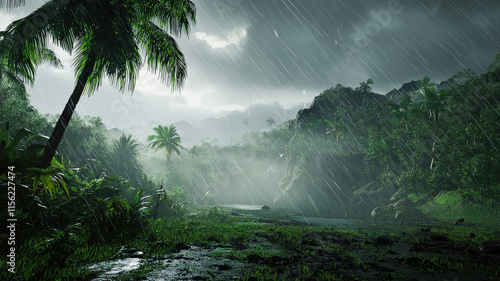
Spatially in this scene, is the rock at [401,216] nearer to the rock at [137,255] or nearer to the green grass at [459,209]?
the green grass at [459,209]

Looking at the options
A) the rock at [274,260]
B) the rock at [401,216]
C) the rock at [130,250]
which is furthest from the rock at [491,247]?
the rock at [401,216]

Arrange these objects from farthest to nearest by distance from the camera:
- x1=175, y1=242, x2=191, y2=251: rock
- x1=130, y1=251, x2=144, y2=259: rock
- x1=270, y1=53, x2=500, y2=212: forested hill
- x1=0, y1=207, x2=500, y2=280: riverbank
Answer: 1. x1=270, y1=53, x2=500, y2=212: forested hill
2. x1=175, y1=242, x2=191, y2=251: rock
3. x1=130, y1=251, x2=144, y2=259: rock
4. x1=0, y1=207, x2=500, y2=280: riverbank

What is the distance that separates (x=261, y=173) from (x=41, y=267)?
68954 mm

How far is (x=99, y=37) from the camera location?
274 inches

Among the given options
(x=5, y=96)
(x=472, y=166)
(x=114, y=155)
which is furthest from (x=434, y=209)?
(x=5, y=96)

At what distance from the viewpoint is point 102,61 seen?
742cm

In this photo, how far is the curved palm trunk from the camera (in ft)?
20.9

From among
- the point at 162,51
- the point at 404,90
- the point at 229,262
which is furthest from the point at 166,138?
the point at 404,90

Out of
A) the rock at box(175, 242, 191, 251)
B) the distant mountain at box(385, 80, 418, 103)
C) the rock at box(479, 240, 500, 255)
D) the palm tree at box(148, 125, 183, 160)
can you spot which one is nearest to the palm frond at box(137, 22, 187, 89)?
the rock at box(175, 242, 191, 251)

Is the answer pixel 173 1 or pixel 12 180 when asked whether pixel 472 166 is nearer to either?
pixel 173 1

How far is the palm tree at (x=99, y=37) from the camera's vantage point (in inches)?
239

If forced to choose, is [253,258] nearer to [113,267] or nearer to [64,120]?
[113,267]

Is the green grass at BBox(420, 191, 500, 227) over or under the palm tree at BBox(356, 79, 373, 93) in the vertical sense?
under

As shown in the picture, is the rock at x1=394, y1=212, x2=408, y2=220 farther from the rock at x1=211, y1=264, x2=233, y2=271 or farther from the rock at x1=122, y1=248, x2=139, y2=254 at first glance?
the rock at x1=122, y1=248, x2=139, y2=254
